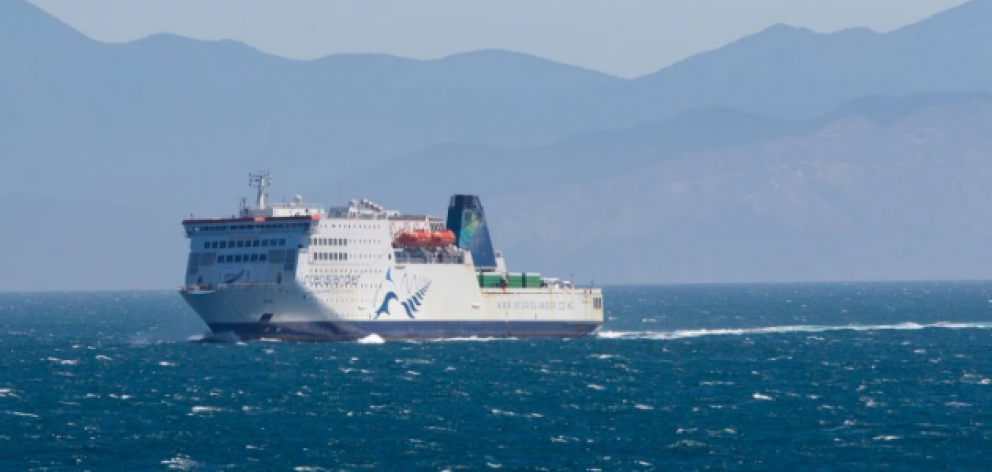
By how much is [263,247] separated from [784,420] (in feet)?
133

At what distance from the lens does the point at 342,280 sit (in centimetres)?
9100

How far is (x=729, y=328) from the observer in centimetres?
11775

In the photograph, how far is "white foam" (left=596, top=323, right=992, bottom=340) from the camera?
106312 millimetres

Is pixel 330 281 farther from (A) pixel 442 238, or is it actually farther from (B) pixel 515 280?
(B) pixel 515 280

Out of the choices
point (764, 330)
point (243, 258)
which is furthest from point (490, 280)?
point (764, 330)

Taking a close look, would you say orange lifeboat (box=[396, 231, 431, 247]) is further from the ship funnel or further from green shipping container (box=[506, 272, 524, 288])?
green shipping container (box=[506, 272, 524, 288])

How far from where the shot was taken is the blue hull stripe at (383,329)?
9112 cm

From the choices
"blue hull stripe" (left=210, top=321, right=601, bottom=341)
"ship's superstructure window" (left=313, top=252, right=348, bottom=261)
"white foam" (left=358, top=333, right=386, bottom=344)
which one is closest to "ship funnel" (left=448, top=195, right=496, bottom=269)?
"blue hull stripe" (left=210, top=321, right=601, bottom=341)

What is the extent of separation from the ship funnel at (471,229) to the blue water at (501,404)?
806 cm

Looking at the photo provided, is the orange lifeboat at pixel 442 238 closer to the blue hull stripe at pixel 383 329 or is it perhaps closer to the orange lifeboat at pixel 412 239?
the orange lifeboat at pixel 412 239

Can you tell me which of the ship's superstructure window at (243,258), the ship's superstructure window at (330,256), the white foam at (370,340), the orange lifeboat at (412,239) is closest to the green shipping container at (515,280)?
the orange lifeboat at (412,239)

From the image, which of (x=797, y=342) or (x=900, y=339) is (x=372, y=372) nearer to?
(x=797, y=342)

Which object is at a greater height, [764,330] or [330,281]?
[330,281]

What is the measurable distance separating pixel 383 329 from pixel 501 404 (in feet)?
97.6
